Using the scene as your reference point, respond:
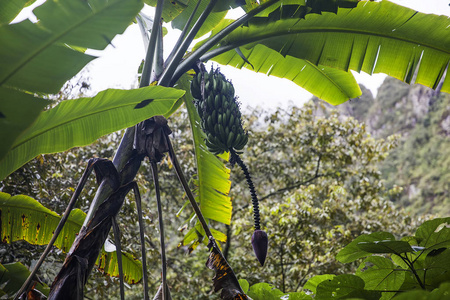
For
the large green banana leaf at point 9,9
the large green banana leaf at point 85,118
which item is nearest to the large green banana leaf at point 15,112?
the large green banana leaf at point 85,118

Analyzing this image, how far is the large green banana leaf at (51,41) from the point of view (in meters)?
0.84

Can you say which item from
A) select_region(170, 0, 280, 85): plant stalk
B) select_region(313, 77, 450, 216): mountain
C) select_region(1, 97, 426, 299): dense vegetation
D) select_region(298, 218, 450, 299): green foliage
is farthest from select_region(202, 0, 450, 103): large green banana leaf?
select_region(313, 77, 450, 216): mountain

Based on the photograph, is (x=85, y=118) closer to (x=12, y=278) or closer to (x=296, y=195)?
(x=12, y=278)

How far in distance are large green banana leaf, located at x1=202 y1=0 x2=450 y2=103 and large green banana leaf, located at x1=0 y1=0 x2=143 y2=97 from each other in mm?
623

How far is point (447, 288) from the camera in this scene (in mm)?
413

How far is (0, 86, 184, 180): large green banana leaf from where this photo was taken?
43.4 inches

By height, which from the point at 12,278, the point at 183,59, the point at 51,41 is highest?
the point at 183,59

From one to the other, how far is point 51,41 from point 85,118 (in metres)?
0.35

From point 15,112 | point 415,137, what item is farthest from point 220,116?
point 415,137

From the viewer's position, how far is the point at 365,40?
165 centimetres

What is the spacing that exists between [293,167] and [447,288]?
532 centimetres

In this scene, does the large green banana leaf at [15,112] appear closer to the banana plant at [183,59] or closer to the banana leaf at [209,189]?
the banana plant at [183,59]

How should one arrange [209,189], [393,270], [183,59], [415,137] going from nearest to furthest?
[393,270], [183,59], [209,189], [415,137]

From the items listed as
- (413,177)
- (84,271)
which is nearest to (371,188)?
(84,271)
